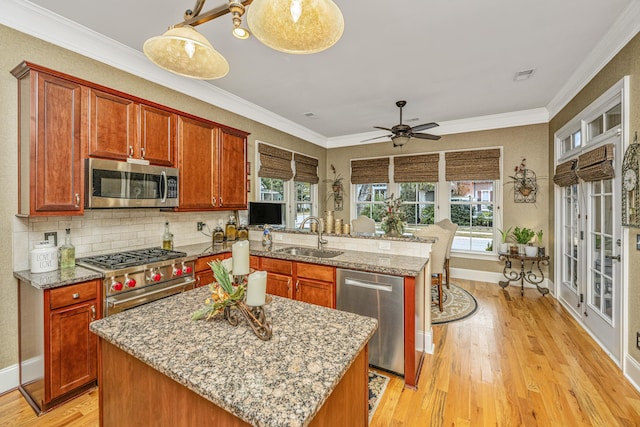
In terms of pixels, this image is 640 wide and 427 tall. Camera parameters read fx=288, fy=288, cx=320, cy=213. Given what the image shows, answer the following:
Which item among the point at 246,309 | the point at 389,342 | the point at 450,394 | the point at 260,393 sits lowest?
the point at 450,394

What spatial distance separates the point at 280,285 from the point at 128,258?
1.35 meters

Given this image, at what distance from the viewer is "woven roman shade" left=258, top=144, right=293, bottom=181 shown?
4570 millimetres

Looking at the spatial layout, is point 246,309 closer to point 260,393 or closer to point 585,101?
point 260,393

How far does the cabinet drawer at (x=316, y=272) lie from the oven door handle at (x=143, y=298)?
3.41 ft

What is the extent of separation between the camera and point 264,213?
414 centimetres

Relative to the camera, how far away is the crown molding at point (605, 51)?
87.4 inches

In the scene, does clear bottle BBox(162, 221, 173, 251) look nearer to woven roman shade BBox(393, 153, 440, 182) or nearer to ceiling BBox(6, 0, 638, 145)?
ceiling BBox(6, 0, 638, 145)

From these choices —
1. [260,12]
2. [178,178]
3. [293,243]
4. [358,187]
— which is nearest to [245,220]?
[293,243]

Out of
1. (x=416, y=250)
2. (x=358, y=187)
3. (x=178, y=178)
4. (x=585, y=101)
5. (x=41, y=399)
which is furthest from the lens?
(x=358, y=187)

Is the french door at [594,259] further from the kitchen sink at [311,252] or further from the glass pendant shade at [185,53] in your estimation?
the glass pendant shade at [185,53]

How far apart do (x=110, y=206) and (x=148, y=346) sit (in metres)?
1.80

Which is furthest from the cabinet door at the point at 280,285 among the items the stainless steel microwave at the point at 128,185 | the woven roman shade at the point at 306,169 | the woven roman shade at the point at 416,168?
the woven roman shade at the point at 416,168

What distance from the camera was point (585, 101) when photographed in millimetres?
3168

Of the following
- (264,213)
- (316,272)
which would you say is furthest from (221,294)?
(264,213)
